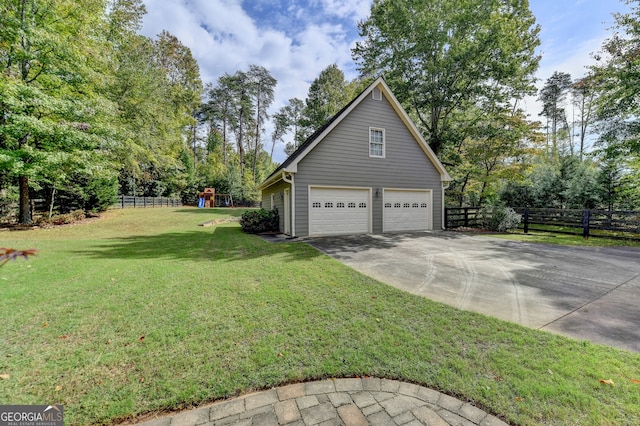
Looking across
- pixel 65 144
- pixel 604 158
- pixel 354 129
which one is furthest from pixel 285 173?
pixel 604 158

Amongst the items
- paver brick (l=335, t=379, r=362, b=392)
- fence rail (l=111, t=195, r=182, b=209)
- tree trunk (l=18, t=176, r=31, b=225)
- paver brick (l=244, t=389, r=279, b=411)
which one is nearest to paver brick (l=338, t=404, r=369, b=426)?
paver brick (l=335, t=379, r=362, b=392)

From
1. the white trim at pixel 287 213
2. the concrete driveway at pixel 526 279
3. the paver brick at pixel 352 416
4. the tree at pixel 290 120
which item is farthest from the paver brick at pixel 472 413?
the tree at pixel 290 120

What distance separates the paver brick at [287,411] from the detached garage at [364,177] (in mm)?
8167

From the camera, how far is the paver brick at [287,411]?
79.4 inches

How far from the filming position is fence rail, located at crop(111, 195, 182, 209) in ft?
75.1

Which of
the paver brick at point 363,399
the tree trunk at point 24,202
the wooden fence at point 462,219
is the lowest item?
the paver brick at point 363,399

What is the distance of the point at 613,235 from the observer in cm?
1084

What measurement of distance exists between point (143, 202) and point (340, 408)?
29.3 m

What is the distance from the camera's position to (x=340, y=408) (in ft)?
7.01

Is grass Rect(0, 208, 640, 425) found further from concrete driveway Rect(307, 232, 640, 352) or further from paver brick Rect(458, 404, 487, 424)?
concrete driveway Rect(307, 232, 640, 352)

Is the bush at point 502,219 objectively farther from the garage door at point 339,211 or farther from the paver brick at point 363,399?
the paver brick at point 363,399

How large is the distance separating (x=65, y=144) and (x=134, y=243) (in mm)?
7227

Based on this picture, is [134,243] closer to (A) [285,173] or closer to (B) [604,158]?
(A) [285,173]

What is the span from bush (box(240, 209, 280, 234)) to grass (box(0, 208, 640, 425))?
698 cm
